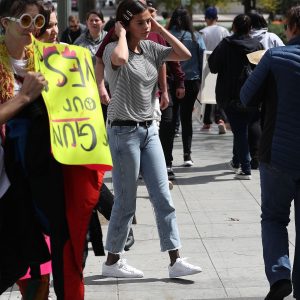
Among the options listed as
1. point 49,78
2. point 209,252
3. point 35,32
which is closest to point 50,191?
point 49,78

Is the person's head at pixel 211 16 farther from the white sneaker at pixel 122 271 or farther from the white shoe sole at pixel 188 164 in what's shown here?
the white sneaker at pixel 122 271

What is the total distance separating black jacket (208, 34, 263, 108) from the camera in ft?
32.1

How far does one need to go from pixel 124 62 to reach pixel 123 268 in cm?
141

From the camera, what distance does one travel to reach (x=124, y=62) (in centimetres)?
590

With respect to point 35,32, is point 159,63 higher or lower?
lower

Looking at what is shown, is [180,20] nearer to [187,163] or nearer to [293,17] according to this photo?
[187,163]

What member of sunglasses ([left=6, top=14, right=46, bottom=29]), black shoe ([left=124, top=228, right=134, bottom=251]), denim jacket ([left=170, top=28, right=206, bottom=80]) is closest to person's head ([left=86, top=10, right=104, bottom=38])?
denim jacket ([left=170, top=28, right=206, bottom=80])

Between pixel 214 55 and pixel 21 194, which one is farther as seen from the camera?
pixel 214 55

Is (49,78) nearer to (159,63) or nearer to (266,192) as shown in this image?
(266,192)

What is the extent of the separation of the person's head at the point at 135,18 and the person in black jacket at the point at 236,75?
382cm

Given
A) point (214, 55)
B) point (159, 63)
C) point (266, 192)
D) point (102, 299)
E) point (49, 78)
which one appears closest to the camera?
point (49, 78)

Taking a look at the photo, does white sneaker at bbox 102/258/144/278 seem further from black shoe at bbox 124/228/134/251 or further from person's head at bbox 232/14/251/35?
person's head at bbox 232/14/251/35

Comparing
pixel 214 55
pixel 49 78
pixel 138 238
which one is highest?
pixel 49 78

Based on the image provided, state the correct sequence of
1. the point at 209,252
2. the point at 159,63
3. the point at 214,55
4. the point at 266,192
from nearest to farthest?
1. the point at 266,192
2. the point at 159,63
3. the point at 209,252
4. the point at 214,55
